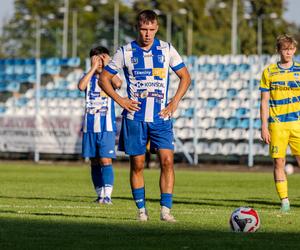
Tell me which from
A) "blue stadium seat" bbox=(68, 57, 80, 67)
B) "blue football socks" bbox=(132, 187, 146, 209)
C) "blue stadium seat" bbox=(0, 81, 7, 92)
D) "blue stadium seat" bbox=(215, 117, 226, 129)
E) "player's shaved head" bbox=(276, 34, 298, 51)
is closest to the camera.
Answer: "blue football socks" bbox=(132, 187, 146, 209)

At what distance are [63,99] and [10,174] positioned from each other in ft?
45.2

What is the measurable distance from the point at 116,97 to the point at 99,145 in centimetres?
442

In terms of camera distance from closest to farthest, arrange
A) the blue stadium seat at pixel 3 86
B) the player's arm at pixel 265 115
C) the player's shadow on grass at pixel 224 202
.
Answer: the player's arm at pixel 265 115
the player's shadow on grass at pixel 224 202
the blue stadium seat at pixel 3 86

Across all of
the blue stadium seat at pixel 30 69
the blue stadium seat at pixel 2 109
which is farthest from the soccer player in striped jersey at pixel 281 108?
the blue stadium seat at pixel 30 69

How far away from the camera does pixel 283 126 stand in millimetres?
14680

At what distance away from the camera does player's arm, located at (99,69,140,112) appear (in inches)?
482

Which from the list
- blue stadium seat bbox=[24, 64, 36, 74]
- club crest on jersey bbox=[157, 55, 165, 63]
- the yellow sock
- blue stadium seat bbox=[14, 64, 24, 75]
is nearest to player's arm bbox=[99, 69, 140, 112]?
club crest on jersey bbox=[157, 55, 165, 63]

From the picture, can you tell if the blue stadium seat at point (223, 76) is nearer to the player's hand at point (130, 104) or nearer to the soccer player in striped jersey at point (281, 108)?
the soccer player in striped jersey at point (281, 108)

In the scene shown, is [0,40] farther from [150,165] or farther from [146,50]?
[146,50]

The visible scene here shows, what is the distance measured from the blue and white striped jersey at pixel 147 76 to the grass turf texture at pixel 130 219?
3.91 feet

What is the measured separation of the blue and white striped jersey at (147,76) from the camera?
484 inches

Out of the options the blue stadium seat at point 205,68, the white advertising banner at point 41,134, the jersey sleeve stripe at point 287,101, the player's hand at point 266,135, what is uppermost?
the blue stadium seat at point 205,68

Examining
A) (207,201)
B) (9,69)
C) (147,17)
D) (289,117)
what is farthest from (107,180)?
(9,69)

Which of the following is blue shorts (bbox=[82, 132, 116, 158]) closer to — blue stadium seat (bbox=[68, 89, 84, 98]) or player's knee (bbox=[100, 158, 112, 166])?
player's knee (bbox=[100, 158, 112, 166])
